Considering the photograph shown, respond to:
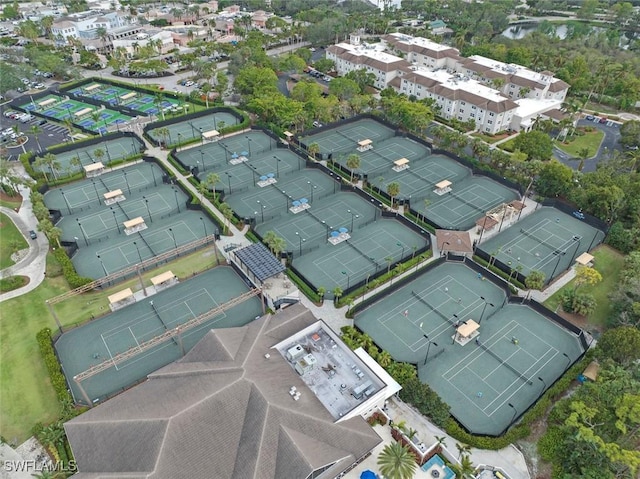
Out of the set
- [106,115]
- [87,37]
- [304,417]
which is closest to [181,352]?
[304,417]

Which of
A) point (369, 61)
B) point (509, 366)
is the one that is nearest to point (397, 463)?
point (509, 366)

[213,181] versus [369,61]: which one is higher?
[369,61]

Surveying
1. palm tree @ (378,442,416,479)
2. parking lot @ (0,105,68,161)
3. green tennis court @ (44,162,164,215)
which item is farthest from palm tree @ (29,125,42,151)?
palm tree @ (378,442,416,479)

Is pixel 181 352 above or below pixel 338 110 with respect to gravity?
below

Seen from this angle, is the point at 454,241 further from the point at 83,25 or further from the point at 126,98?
the point at 83,25

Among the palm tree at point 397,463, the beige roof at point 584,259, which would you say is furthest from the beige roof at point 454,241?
the palm tree at point 397,463

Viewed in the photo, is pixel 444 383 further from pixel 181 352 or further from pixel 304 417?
pixel 181 352

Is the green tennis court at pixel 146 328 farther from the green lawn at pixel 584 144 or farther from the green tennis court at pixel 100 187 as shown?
the green lawn at pixel 584 144
